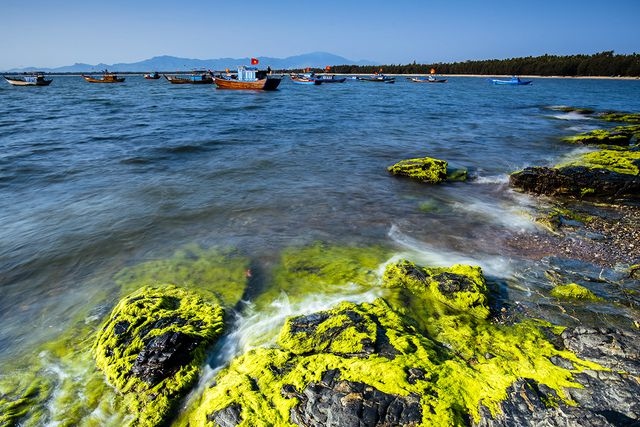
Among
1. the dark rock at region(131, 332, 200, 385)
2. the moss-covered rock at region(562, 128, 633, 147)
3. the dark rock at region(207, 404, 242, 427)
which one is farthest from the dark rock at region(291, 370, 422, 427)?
the moss-covered rock at region(562, 128, 633, 147)

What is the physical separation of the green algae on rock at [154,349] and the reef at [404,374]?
0.52 metres

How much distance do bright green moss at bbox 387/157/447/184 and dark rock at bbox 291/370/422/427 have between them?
12761 mm

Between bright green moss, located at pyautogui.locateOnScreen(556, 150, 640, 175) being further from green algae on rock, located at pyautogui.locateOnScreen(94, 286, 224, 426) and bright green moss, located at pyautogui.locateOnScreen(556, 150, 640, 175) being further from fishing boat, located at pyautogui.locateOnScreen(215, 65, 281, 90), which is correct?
fishing boat, located at pyautogui.locateOnScreen(215, 65, 281, 90)

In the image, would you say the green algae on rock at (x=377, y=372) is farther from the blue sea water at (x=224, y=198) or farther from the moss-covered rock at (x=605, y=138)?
the moss-covered rock at (x=605, y=138)

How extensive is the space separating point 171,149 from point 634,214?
2332cm

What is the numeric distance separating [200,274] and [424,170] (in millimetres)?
11497

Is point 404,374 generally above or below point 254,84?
below

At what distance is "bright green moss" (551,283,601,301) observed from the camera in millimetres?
7566

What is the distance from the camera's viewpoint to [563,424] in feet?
13.8

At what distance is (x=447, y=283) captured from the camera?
25.9ft

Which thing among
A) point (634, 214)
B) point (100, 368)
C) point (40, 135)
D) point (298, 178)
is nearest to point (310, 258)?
point (100, 368)

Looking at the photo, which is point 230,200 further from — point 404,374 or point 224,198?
point 404,374

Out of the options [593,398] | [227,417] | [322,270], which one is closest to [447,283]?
[322,270]

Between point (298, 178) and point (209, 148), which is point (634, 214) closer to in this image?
point (298, 178)
